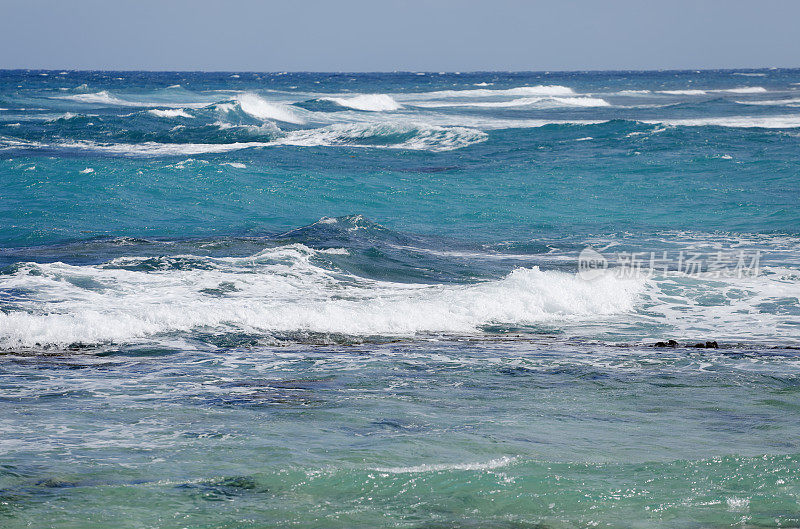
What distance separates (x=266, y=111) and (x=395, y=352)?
137ft

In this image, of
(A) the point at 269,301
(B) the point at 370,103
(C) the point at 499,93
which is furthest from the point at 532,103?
(A) the point at 269,301

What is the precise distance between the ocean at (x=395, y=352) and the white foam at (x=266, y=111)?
24157 mm

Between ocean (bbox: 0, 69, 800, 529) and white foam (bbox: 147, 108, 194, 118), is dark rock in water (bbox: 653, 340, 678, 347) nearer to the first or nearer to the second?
ocean (bbox: 0, 69, 800, 529)

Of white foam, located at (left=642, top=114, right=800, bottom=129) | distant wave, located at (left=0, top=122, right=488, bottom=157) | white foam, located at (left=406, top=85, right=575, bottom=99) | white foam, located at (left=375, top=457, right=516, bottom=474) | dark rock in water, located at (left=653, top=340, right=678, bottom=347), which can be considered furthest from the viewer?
white foam, located at (left=406, top=85, right=575, bottom=99)

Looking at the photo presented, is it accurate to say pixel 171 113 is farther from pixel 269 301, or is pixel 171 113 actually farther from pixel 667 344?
pixel 667 344

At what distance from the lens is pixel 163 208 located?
19.3 m

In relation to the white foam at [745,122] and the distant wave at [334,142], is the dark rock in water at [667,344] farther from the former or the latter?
the white foam at [745,122]

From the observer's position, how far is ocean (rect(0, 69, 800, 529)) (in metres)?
4.66

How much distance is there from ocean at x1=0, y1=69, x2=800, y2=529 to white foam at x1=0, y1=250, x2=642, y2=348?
0.04 metres

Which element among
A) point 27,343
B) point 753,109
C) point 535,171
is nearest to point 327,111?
point 753,109

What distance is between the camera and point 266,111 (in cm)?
4819

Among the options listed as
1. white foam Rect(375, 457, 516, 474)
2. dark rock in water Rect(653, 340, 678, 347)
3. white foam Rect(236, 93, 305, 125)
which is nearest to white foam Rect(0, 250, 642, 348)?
dark rock in water Rect(653, 340, 678, 347)

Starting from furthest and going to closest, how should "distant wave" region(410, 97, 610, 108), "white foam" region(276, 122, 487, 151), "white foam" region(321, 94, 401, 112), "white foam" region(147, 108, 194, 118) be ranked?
1. "distant wave" region(410, 97, 610, 108)
2. "white foam" region(321, 94, 401, 112)
3. "white foam" region(147, 108, 194, 118)
4. "white foam" region(276, 122, 487, 151)
